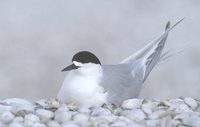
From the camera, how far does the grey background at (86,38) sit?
5422 mm

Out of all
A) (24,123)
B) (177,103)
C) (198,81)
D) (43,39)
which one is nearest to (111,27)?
(43,39)

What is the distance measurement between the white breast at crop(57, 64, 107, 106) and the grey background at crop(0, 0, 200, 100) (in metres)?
1.35

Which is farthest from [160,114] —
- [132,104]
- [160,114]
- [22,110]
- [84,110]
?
[22,110]

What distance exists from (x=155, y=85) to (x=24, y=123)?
247 centimetres

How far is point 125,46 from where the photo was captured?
233 inches

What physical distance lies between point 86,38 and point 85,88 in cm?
217

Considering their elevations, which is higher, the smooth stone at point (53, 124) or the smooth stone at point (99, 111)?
the smooth stone at point (99, 111)

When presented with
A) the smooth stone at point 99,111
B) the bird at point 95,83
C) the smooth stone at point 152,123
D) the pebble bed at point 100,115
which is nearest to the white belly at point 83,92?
the bird at point 95,83

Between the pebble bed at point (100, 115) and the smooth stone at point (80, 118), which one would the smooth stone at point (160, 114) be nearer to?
the pebble bed at point (100, 115)

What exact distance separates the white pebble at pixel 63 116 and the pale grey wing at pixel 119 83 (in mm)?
636

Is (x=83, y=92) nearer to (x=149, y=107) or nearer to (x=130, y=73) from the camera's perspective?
(x=130, y=73)

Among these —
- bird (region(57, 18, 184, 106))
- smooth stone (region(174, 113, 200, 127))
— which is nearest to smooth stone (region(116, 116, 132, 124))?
smooth stone (region(174, 113, 200, 127))

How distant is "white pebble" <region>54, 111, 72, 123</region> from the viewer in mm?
3195

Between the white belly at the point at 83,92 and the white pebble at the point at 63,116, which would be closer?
the white pebble at the point at 63,116
